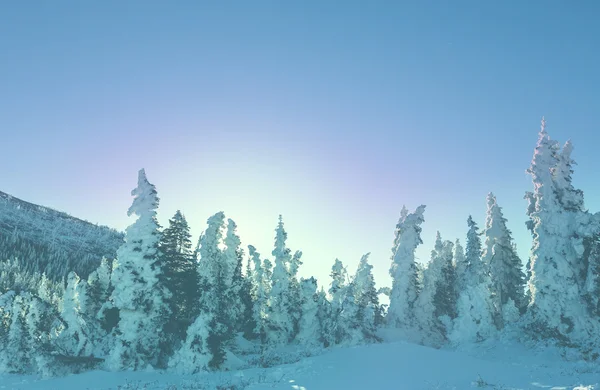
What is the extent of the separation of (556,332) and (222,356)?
24784 mm

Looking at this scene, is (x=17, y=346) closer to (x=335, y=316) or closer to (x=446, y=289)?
(x=335, y=316)

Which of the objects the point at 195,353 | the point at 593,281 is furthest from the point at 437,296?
the point at 195,353

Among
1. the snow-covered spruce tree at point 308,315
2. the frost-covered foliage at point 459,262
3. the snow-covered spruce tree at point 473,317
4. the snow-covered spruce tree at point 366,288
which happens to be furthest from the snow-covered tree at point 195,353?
the frost-covered foliage at point 459,262

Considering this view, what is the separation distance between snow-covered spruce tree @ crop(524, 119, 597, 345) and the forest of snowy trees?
0.26 ft

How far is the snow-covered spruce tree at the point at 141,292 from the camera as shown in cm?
2984

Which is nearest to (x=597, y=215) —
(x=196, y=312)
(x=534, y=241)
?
(x=534, y=241)

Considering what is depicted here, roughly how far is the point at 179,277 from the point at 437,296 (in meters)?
37.9

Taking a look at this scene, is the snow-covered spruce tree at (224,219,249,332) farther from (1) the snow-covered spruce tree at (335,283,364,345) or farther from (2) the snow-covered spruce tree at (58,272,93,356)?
(2) the snow-covered spruce tree at (58,272,93,356)

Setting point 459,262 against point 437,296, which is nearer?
point 437,296

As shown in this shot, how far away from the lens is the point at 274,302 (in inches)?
1950

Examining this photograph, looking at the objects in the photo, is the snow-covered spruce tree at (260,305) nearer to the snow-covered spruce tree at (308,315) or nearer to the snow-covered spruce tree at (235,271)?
the snow-covered spruce tree at (235,271)

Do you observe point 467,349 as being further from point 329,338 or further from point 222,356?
point 222,356

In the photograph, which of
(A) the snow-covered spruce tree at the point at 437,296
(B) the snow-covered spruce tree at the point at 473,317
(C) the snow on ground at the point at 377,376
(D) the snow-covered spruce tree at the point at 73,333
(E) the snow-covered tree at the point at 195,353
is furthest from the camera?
(A) the snow-covered spruce tree at the point at 437,296

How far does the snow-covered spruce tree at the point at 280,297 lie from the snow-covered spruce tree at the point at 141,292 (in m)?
18.9
